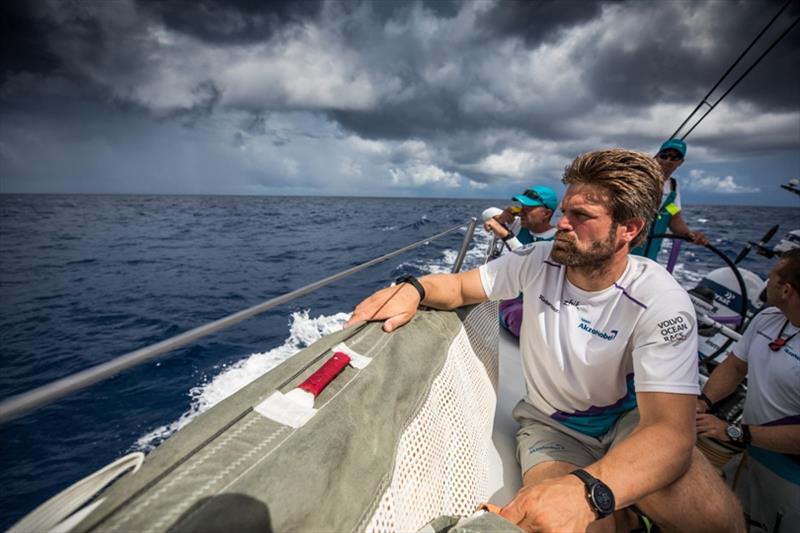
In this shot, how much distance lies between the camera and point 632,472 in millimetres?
1167

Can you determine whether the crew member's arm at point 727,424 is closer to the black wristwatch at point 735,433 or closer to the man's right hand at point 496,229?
the black wristwatch at point 735,433

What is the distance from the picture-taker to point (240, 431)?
829 millimetres

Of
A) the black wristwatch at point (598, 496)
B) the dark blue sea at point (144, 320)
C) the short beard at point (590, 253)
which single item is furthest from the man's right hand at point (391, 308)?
the dark blue sea at point (144, 320)

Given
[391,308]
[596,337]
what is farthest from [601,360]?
[391,308]

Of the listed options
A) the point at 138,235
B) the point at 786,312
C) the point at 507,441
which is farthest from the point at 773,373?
the point at 138,235

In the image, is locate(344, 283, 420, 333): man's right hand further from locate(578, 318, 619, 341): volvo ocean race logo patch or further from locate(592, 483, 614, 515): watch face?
locate(592, 483, 614, 515): watch face

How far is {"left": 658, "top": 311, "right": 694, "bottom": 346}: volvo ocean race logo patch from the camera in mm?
1302

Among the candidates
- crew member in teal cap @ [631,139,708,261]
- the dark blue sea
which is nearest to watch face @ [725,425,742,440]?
crew member in teal cap @ [631,139,708,261]

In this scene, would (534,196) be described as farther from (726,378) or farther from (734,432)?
(734,432)

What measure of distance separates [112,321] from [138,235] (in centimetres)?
1493

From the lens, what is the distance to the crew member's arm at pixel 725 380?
2115mm

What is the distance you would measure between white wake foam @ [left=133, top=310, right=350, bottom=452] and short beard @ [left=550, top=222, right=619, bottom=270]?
2780 millimetres

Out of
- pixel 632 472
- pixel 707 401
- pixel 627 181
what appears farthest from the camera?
pixel 707 401

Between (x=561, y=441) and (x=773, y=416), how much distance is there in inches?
48.8
